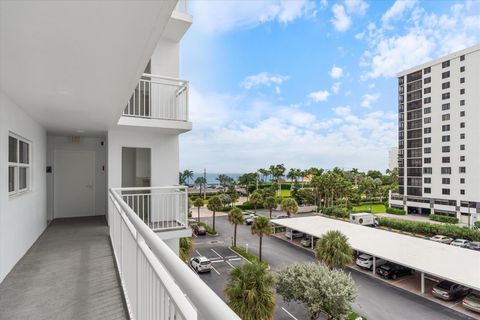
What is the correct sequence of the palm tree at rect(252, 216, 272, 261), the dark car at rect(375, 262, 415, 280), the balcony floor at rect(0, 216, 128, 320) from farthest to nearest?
1. the palm tree at rect(252, 216, 272, 261)
2. the dark car at rect(375, 262, 415, 280)
3. the balcony floor at rect(0, 216, 128, 320)

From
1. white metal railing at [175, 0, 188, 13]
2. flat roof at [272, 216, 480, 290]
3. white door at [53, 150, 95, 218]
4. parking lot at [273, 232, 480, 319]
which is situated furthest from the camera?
flat roof at [272, 216, 480, 290]

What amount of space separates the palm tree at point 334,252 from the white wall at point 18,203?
13524mm

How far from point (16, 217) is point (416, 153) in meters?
43.6

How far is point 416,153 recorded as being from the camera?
37.7 metres

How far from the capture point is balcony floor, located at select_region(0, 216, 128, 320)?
286cm

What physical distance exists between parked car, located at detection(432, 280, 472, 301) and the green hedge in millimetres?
11214

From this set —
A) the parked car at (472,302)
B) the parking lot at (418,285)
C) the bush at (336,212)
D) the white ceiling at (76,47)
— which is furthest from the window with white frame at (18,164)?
the bush at (336,212)

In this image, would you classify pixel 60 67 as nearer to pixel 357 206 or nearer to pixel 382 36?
pixel 357 206

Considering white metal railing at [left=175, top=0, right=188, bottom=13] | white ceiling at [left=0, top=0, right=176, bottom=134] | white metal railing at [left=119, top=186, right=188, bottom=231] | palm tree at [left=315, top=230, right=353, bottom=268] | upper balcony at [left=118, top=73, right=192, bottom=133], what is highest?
white metal railing at [left=175, top=0, right=188, bottom=13]

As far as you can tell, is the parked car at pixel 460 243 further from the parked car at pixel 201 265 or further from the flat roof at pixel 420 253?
the parked car at pixel 201 265

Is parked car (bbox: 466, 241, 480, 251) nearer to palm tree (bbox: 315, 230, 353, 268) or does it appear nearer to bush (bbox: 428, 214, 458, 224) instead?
bush (bbox: 428, 214, 458, 224)

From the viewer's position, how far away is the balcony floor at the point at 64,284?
2.86m

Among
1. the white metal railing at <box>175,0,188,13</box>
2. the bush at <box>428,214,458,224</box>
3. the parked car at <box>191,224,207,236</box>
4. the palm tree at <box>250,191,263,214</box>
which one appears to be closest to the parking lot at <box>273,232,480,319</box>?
the parked car at <box>191,224,207,236</box>

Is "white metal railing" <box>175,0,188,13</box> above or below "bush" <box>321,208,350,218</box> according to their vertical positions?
above
